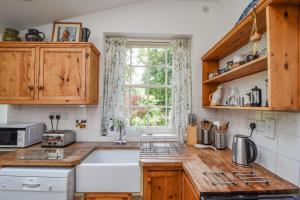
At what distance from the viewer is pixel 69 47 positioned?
223cm

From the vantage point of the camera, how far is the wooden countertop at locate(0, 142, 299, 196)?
3.79 feet

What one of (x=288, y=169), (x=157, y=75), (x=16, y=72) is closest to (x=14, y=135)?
(x=16, y=72)

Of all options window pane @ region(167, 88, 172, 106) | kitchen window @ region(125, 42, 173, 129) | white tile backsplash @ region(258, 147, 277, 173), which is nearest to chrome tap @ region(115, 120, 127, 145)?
kitchen window @ region(125, 42, 173, 129)

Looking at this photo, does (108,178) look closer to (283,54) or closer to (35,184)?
(35,184)

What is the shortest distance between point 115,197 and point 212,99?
1.48 meters

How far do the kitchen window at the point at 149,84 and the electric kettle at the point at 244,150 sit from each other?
126cm

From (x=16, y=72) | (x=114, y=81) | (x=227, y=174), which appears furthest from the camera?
(x=114, y=81)

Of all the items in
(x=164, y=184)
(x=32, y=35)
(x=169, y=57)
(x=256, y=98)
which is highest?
(x=32, y=35)

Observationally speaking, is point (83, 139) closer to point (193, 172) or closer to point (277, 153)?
point (193, 172)

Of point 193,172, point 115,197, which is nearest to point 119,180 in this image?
point 115,197

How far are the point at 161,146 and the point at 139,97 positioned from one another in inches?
32.6

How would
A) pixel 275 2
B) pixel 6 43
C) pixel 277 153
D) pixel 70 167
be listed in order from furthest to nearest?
pixel 6 43, pixel 70 167, pixel 277 153, pixel 275 2

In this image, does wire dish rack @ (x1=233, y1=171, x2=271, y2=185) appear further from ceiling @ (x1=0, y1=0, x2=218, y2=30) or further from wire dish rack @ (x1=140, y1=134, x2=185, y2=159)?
ceiling @ (x1=0, y1=0, x2=218, y2=30)

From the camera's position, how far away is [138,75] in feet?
9.24
